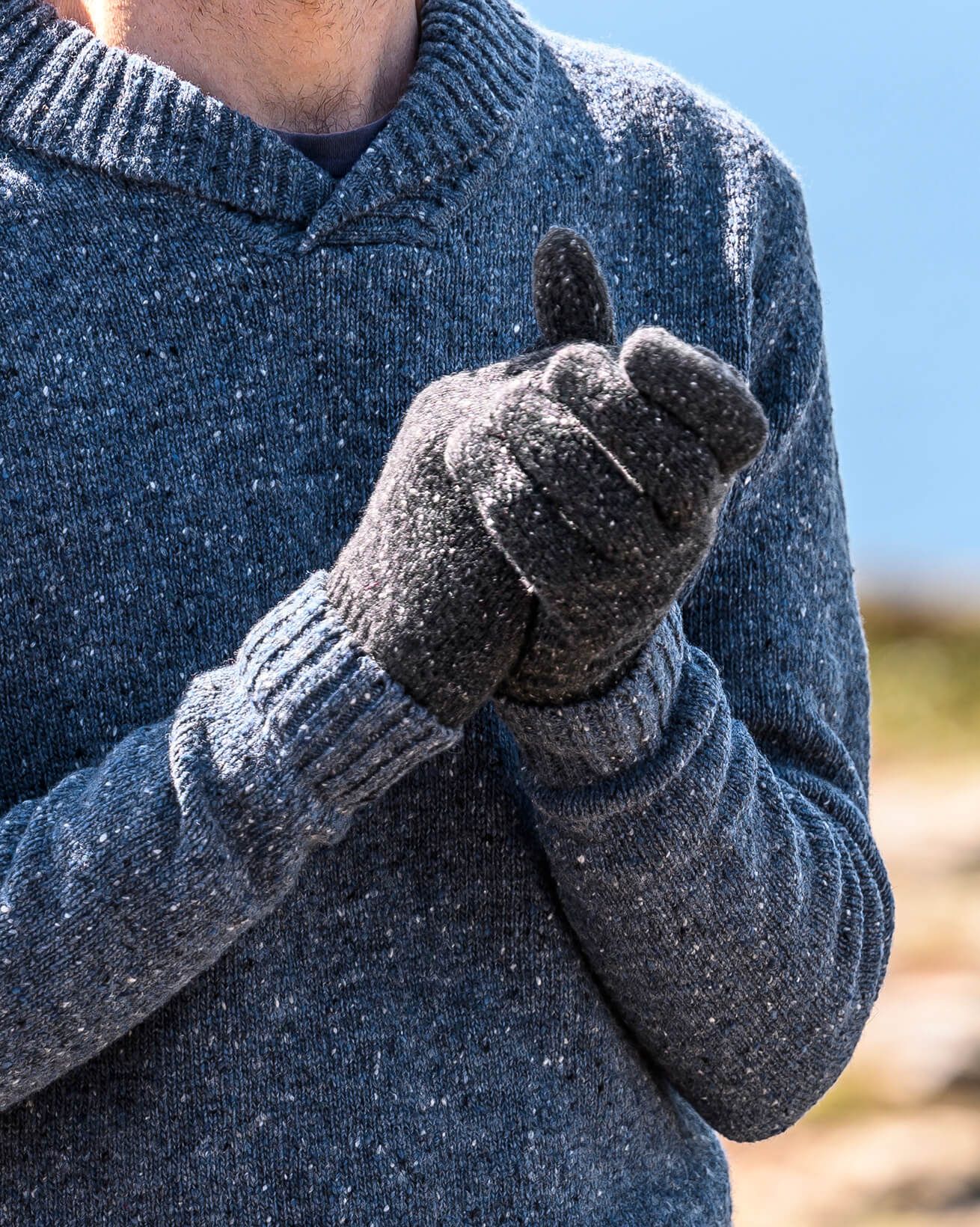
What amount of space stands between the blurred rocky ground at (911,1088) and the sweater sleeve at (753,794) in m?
1.26

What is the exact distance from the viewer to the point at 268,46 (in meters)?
1.03

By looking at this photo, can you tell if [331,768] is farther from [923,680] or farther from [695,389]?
[923,680]

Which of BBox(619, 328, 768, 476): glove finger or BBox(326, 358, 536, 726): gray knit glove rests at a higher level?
BBox(619, 328, 768, 476): glove finger

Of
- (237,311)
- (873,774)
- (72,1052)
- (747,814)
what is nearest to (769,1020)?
(747,814)

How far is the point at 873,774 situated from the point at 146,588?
3.52 metres

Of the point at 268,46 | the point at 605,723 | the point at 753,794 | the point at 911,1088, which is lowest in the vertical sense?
the point at 911,1088

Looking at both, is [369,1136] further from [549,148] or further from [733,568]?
[549,148]

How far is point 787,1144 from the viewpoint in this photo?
8.95ft

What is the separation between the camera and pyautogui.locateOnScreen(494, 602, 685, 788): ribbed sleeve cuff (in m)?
0.83

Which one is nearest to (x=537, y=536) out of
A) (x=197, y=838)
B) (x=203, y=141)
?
(x=197, y=838)

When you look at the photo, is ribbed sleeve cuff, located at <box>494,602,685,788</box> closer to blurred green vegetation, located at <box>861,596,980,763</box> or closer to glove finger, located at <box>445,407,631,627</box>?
glove finger, located at <box>445,407,631,627</box>

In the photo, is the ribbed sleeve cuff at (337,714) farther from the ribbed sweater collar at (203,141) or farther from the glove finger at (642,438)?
the ribbed sweater collar at (203,141)

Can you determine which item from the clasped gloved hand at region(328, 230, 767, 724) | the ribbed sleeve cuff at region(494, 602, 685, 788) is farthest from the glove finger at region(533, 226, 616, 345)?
the ribbed sleeve cuff at region(494, 602, 685, 788)

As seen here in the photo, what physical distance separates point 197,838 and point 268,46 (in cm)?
54
